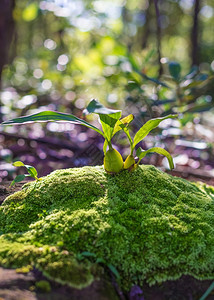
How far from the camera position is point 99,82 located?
452cm

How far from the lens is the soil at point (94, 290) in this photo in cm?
82

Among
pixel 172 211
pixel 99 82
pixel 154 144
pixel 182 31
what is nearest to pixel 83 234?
pixel 172 211

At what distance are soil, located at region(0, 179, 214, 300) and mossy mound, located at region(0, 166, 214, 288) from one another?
2 centimetres

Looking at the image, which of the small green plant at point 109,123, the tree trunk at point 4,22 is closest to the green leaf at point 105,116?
the small green plant at point 109,123

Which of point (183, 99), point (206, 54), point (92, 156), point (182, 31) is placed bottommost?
point (92, 156)

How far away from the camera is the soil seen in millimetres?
825

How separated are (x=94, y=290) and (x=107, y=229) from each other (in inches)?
8.6

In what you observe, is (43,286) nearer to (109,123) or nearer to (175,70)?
(109,123)

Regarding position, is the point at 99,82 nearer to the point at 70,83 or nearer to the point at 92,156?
the point at 70,83

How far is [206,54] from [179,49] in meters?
7.85

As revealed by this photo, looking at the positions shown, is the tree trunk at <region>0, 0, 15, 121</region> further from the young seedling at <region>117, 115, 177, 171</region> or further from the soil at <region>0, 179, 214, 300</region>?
the soil at <region>0, 179, 214, 300</region>

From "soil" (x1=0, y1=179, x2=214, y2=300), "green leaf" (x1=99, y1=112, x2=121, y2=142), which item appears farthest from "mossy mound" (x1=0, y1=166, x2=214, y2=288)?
"green leaf" (x1=99, y1=112, x2=121, y2=142)

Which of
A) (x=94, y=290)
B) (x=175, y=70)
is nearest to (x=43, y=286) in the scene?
(x=94, y=290)

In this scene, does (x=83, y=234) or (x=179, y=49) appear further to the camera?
(x=179, y=49)
